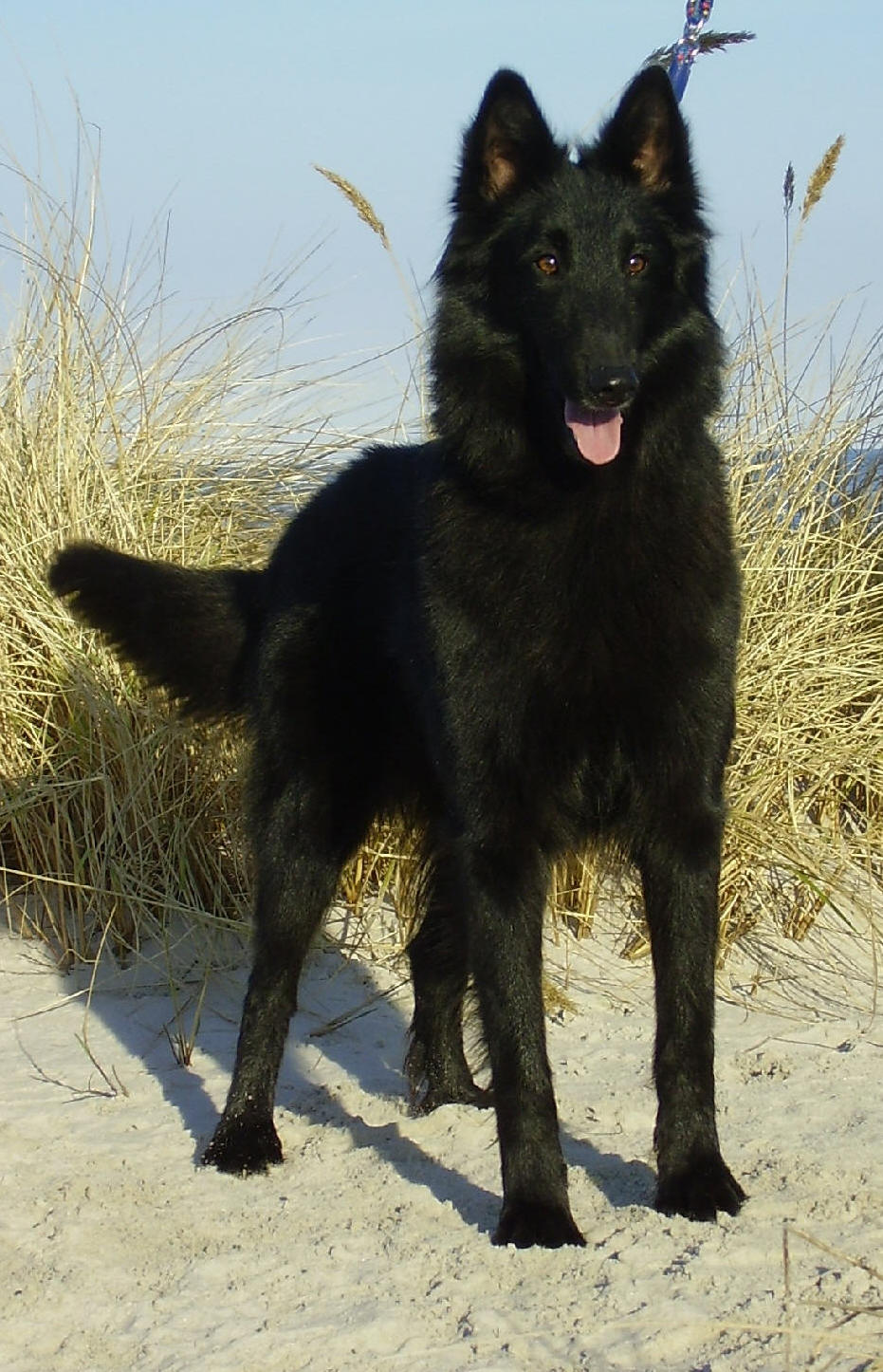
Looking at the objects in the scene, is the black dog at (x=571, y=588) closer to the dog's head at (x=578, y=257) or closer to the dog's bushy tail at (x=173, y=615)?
the dog's head at (x=578, y=257)

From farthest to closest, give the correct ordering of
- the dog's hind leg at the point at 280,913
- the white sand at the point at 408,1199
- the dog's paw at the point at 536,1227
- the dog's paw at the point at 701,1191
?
the dog's hind leg at the point at 280,913 → the dog's paw at the point at 701,1191 → the dog's paw at the point at 536,1227 → the white sand at the point at 408,1199

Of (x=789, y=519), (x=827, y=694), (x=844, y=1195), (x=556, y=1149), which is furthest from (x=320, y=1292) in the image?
(x=789, y=519)

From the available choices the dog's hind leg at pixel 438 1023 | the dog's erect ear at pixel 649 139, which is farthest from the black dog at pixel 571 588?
the dog's hind leg at pixel 438 1023

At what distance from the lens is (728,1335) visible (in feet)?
7.70

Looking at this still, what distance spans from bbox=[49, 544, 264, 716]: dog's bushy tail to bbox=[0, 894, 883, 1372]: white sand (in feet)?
3.24

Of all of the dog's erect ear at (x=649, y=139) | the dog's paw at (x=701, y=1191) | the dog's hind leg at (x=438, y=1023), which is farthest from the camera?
the dog's hind leg at (x=438, y=1023)

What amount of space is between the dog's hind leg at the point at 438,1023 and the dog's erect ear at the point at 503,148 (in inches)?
60.9

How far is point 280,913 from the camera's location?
3.62m

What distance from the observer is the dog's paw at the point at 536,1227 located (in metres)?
2.74

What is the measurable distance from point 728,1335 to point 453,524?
1.58m

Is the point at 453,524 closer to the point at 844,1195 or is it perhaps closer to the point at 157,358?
the point at 844,1195

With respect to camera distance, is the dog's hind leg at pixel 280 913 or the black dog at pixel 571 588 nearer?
the black dog at pixel 571 588

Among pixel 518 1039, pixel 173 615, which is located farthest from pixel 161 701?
pixel 518 1039

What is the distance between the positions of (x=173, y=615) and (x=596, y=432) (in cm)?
140
